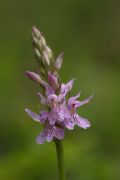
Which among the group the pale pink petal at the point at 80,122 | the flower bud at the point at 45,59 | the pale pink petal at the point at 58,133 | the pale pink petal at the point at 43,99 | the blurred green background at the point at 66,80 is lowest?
the pale pink petal at the point at 58,133

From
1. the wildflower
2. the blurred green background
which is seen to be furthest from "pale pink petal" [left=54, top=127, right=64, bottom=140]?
the blurred green background

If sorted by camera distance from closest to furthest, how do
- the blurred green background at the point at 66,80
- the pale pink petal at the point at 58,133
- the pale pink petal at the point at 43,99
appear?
the pale pink petal at the point at 58,133 < the pale pink petal at the point at 43,99 < the blurred green background at the point at 66,80

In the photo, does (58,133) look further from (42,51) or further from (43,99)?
(42,51)

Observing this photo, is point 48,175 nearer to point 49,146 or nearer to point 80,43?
point 49,146

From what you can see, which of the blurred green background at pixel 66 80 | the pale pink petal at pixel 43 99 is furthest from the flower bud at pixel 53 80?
the blurred green background at pixel 66 80

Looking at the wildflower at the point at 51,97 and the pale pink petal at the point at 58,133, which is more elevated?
the wildflower at the point at 51,97

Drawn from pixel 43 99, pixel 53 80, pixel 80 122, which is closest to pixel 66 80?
pixel 80 122

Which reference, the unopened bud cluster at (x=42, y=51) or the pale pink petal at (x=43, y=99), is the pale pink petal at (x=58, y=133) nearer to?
the pale pink petal at (x=43, y=99)

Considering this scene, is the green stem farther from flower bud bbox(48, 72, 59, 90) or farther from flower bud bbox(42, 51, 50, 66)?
flower bud bbox(42, 51, 50, 66)

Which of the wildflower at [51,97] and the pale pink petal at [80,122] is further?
the pale pink petal at [80,122]

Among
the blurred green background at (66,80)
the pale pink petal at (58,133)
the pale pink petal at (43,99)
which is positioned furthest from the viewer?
the blurred green background at (66,80)

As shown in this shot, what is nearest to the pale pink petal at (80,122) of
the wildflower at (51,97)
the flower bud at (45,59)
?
the wildflower at (51,97)
